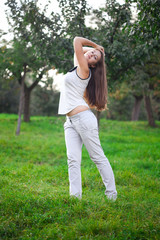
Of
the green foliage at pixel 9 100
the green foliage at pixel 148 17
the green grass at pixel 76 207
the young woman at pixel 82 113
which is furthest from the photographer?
the green foliage at pixel 9 100

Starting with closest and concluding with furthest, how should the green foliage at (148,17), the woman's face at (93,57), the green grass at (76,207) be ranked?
the green grass at (76,207), the woman's face at (93,57), the green foliage at (148,17)

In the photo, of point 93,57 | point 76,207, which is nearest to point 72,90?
point 93,57

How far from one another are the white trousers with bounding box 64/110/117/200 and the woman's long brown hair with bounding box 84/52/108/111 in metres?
0.28

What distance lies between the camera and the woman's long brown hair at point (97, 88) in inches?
142

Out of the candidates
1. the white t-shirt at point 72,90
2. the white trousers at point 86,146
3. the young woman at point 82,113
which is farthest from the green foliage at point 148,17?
the white trousers at point 86,146

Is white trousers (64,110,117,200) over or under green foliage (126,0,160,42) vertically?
under

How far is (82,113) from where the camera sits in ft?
11.0

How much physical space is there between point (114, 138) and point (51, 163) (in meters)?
4.97

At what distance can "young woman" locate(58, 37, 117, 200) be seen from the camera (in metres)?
3.36

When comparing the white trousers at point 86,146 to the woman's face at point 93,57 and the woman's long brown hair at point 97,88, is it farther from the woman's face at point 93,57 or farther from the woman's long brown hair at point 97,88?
the woman's face at point 93,57

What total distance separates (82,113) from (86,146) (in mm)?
511

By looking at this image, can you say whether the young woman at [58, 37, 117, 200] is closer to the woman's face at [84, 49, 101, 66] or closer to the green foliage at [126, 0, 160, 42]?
the woman's face at [84, 49, 101, 66]

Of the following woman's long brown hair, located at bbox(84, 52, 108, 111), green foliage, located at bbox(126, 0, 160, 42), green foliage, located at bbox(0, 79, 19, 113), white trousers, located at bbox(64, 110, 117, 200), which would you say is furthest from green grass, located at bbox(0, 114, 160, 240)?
green foliage, located at bbox(0, 79, 19, 113)

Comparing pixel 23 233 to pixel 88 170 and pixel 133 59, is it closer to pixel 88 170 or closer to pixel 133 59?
pixel 88 170
